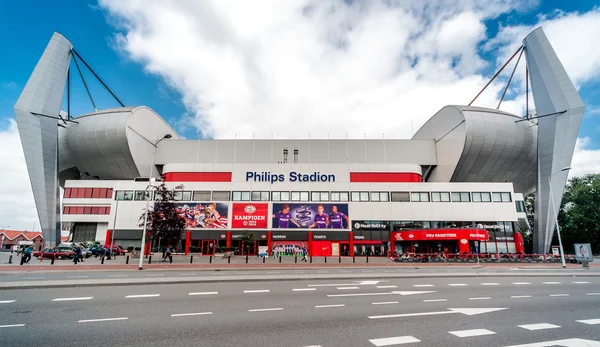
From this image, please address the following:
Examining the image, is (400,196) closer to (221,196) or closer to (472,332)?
(221,196)

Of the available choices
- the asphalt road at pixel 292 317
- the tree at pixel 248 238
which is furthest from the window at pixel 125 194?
the asphalt road at pixel 292 317

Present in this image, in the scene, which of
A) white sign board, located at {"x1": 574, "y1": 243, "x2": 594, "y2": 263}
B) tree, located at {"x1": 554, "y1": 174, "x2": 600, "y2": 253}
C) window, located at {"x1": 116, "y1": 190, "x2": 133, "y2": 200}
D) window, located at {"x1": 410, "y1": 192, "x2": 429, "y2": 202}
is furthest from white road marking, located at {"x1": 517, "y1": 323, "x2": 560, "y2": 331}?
tree, located at {"x1": 554, "y1": 174, "x2": 600, "y2": 253}

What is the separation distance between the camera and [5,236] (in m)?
97.4

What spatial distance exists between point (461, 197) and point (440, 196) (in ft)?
11.1

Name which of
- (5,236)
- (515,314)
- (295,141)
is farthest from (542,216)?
(5,236)

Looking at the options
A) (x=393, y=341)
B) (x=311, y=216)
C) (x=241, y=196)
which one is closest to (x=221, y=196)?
(x=241, y=196)

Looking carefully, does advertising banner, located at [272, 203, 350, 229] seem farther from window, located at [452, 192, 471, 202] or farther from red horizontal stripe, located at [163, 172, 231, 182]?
window, located at [452, 192, 471, 202]

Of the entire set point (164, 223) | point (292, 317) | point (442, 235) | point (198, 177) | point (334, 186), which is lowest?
point (292, 317)

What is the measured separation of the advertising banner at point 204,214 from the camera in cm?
4978

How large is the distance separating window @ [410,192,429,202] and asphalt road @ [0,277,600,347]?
122ft

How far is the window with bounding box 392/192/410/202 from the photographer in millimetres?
50953

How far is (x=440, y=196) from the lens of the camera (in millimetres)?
50594

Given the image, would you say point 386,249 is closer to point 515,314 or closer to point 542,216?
point 542,216

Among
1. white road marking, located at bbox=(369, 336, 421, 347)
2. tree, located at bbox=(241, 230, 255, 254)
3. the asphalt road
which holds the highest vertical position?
tree, located at bbox=(241, 230, 255, 254)
